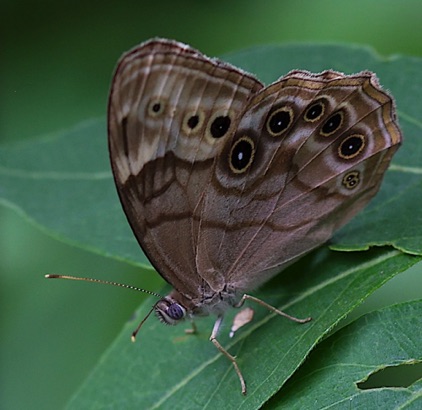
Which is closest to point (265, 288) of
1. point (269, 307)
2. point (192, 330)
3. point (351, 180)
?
point (269, 307)

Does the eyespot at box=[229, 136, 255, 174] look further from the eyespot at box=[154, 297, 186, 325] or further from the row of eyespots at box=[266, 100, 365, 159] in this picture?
the eyespot at box=[154, 297, 186, 325]

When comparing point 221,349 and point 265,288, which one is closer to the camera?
point 221,349

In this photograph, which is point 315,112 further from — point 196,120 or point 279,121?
point 196,120

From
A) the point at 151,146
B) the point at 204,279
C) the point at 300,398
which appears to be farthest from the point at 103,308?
the point at 300,398

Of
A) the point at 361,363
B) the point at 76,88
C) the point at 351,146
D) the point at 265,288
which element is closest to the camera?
the point at 361,363

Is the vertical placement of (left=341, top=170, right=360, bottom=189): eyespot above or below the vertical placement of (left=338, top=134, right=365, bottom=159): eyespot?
below

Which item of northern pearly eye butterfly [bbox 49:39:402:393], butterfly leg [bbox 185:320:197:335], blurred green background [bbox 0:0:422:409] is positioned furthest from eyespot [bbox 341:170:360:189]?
blurred green background [bbox 0:0:422:409]

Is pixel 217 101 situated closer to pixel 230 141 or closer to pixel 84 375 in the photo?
pixel 230 141
